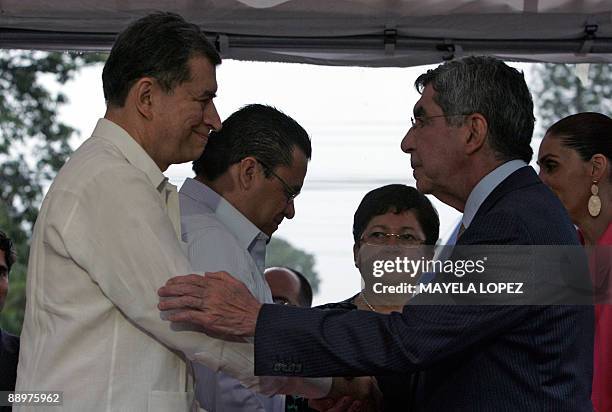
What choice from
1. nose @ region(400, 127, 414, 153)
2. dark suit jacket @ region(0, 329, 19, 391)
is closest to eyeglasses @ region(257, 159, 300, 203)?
nose @ region(400, 127, 414, 153)

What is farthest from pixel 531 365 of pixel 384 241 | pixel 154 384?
pixel 384 241

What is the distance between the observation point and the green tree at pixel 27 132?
22.2m

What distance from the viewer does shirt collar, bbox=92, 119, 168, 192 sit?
2.78m

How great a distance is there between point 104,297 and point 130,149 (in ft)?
1.26

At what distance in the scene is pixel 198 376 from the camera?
132 inches

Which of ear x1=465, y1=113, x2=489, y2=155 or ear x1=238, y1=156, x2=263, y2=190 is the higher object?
ear x1=238, y1=156, x2=263, y2=190

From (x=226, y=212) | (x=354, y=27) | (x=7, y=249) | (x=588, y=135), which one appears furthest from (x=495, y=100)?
(x=7, y=249)

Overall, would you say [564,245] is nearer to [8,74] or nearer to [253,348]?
[253,348]

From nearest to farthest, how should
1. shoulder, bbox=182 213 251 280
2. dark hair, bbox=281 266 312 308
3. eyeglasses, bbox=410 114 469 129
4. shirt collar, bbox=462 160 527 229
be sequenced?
shirt collar, bbox=462 160 527 229
eyeglasses, bbox=410 114 469 129
shoulder, bbox=182 213 251 280
dark hair, bbox=281 266 312 308

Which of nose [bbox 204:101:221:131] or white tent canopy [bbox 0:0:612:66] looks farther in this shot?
white tent canopy [bbox 0:0:612:66]

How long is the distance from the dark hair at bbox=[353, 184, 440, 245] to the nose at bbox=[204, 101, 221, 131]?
141 centimetres

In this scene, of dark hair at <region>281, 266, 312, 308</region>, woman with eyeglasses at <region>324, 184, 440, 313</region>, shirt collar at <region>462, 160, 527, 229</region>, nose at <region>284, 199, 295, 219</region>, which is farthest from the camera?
dark hair at <region>281, 266, 312, 308</region>

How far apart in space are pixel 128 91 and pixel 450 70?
88cm

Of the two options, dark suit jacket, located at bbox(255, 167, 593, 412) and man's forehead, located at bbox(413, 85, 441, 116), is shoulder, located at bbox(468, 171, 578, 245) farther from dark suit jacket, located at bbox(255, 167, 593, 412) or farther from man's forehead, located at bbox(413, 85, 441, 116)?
man's forehead, located at bbox(413, 85, 441, 116)
